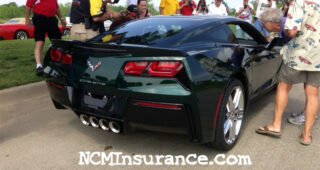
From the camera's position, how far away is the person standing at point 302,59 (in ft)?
9.37

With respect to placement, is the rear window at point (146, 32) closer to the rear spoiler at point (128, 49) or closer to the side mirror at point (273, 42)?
the rear spoiler at point (128, 49)

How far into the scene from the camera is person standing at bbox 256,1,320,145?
2857 mm

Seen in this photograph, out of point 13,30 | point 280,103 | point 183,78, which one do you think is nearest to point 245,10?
point 280,103

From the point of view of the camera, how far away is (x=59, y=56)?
9.62ft

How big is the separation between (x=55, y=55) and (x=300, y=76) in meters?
2.52

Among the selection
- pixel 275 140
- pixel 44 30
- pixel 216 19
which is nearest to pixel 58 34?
pixel 44 30

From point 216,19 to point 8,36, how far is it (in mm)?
15298

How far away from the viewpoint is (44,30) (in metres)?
5.77

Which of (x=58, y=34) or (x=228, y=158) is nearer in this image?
(x=228, y=158)

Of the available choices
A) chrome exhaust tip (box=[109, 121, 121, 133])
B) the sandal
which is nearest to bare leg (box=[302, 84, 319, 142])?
the sandal

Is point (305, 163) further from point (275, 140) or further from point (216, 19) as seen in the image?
point (216, 19)

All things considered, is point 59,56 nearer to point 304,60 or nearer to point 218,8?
point 304,60

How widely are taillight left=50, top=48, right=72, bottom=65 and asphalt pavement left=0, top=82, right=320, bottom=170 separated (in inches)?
33.8

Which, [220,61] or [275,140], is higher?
[220,61]
